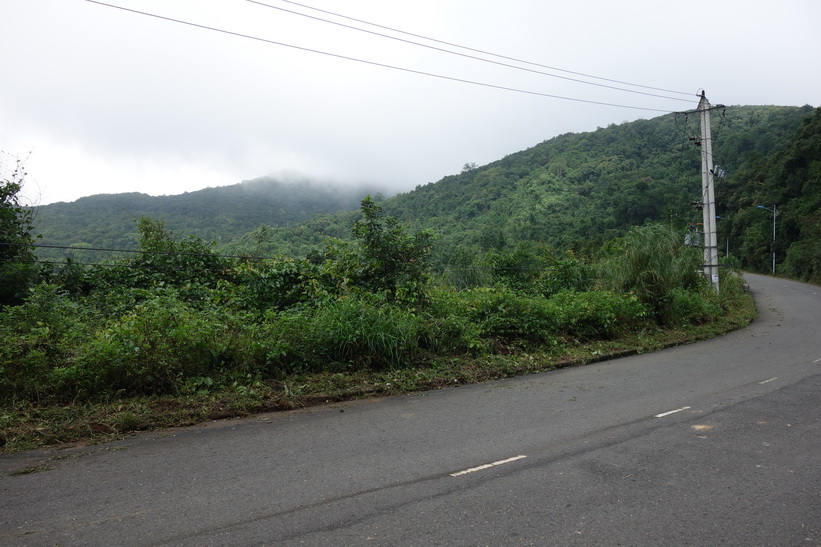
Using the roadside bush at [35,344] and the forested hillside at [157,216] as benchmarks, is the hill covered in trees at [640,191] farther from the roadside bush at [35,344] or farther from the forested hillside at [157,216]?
the roadside bush at [35,344]

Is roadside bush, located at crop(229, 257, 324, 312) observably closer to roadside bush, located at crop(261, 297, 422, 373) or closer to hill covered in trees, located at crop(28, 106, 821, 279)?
roadside bush, located at crop(261, 297, 422, 373)

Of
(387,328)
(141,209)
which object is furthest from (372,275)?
(141,209)

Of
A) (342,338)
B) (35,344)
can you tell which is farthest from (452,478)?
(35,344)

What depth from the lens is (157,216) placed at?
40219 mm

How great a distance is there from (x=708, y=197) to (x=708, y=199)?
0.28ft

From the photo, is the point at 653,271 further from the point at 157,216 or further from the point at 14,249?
the point at 157,216

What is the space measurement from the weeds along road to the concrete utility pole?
1459cm

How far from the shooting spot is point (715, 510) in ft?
12.1

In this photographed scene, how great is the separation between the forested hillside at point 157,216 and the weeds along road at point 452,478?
6.14 m

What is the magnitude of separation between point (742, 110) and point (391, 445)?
11190 cm

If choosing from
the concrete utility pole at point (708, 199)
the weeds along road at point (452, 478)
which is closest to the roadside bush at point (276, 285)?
the weeds along road at point (452, 478)

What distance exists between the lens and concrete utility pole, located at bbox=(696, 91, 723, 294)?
782 inches

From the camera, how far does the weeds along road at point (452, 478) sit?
3395 mm

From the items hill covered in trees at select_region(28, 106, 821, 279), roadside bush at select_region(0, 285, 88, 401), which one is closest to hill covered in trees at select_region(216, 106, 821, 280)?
hill covered in trees at select_region(28, 106, 821, 279)
